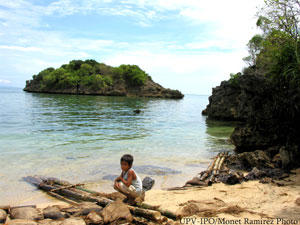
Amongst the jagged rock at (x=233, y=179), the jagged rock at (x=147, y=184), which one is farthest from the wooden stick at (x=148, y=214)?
the jagged rock at (x=233, y=179)

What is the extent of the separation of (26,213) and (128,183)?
7.36 feet

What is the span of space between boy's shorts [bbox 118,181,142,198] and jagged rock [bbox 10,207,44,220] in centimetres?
176

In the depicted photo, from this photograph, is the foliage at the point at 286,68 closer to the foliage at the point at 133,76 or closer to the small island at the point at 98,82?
the small island at the point at 98,82

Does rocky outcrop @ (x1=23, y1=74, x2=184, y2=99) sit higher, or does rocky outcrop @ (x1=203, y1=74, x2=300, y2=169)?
rocky outcrop @ (x1=23, y1=74, x2=184, y2=99)

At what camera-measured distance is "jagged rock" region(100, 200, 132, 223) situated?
483cm

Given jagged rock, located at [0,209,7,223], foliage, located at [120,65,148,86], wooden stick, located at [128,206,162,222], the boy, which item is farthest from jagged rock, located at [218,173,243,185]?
foliage, located at [120,65,148,86]

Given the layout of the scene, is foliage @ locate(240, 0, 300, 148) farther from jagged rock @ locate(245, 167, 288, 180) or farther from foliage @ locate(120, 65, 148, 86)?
foliage @ locate(120, 65, 148, 86)

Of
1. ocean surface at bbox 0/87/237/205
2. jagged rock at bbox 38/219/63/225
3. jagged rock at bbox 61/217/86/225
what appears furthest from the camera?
ocean surface at bbox 0/87/237/205

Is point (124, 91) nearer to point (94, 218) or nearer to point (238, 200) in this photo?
point (238, 200)

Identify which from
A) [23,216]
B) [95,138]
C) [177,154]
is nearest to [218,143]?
[177,154]

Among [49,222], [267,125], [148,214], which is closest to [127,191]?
[148,214]

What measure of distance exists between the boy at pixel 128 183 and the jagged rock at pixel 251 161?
5186 mm

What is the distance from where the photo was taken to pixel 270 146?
11234 millimetres

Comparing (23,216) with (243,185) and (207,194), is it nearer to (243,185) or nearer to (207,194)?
(207,194)
